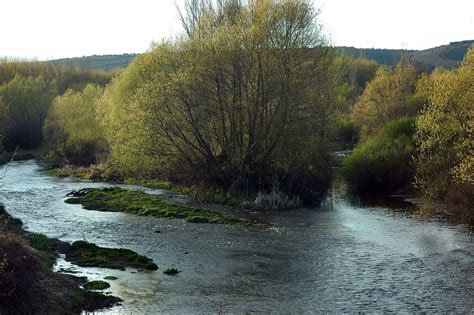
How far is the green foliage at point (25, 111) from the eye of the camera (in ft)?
287

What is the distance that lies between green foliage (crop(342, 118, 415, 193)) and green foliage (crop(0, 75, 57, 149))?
5998cm

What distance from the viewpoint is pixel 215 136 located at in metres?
42.4

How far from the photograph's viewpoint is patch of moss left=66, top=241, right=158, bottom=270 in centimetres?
2284

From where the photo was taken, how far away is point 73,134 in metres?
69.4

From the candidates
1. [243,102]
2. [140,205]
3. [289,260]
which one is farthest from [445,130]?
[140,205]

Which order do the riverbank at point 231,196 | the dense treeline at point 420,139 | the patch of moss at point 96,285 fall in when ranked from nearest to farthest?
the patch of moss at point 96,285, the dense treeline at point 420,139, the riverbank at point 231,196

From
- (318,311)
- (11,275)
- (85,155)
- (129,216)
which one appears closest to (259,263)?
(318,311)

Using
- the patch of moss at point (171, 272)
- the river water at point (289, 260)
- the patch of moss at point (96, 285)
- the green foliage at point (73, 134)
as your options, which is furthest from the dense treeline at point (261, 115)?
the green foliage at point (73, 134)

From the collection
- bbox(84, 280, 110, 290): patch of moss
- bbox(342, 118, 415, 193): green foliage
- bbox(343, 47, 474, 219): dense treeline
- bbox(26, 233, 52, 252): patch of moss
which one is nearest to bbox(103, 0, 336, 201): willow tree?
bbox(342, 118, 415, 193): green foliage

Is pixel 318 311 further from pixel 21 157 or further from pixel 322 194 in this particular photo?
pixel 21 157

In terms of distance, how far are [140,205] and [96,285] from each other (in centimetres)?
1885

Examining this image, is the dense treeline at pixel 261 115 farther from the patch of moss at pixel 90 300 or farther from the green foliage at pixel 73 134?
the green foliage at pixel 73 134

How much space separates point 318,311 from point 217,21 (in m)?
31.1

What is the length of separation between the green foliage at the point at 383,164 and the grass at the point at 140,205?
16613mm
